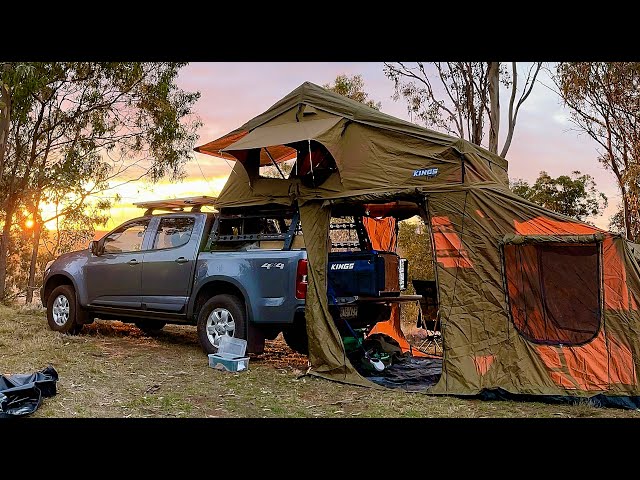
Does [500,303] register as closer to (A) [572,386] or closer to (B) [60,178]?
(A) [572,386]

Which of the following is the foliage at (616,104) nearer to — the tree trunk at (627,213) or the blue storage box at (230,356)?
the tree trunk at (627,213)

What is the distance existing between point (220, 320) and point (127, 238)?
219 cm

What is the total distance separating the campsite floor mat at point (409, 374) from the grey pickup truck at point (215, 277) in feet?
2.15

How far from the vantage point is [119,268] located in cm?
864

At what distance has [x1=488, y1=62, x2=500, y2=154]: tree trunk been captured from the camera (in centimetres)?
1578

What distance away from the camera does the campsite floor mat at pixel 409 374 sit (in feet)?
22.6

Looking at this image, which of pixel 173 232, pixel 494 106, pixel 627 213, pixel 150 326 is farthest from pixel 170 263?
pixel 627 213

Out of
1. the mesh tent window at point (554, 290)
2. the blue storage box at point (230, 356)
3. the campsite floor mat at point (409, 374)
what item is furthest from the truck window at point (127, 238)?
the mesh tent window at point (554, 290)

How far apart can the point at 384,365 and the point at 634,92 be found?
43.7 ft

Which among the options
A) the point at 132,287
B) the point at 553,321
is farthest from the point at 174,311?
the point at 553,321

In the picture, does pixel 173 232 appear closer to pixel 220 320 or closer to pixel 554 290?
pixel 220 320
